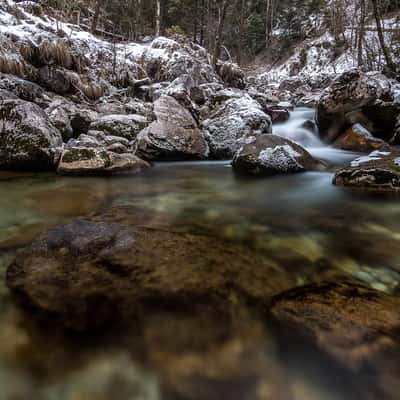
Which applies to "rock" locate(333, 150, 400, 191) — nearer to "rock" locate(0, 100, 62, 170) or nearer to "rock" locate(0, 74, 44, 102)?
"rock" locate(0, 100, 62, 170)

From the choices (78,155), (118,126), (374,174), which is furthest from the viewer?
(118,126)

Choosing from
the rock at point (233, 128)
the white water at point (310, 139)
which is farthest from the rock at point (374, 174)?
the rock at point (233, 128)

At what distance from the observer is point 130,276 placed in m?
1.62

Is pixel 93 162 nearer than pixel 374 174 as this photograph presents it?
No

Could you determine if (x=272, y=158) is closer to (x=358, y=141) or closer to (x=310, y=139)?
(x=358, y=141)

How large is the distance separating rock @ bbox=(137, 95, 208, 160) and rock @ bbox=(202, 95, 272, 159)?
0.25m

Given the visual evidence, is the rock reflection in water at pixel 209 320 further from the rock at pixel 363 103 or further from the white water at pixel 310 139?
the rock at pixel 363 103

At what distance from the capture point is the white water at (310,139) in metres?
6.01

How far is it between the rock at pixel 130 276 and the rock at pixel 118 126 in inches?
202

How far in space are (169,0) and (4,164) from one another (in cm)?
2505

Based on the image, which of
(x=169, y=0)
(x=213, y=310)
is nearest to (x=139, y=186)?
(x=213, y=310)


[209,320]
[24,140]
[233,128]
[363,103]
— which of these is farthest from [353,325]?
[363,103]

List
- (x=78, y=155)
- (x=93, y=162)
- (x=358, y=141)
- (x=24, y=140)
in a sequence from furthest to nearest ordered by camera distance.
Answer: (x=358, y=141) < (x=78, y=155) < (x=93, y=162) < (x=24, y=140)

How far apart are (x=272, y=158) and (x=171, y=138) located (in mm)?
2264
